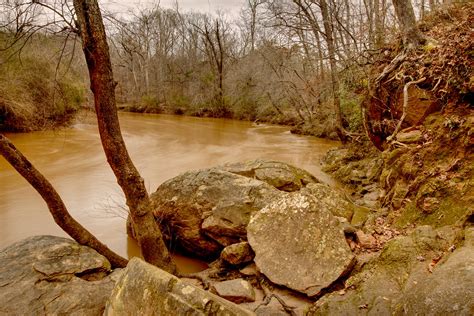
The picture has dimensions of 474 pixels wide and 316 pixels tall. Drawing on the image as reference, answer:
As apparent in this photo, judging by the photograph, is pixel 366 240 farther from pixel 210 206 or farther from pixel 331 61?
pixel 331 61

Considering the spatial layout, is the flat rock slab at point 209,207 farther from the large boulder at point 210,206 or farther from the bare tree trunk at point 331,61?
the bare tree trunk at point 331,61

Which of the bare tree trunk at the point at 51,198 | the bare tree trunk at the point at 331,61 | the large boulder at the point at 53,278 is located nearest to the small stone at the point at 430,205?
the large boulder at the point at 53,278

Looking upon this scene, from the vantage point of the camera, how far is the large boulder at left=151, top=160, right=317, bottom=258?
5316 mm

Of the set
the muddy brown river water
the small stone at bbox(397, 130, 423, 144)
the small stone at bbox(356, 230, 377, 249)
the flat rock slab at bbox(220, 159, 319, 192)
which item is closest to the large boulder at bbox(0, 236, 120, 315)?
the muddy brown river water

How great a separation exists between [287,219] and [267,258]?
499 mm

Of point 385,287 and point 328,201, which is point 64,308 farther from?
point 328,201

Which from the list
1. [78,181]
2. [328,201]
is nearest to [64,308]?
[328,201]

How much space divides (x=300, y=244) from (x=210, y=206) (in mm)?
2032

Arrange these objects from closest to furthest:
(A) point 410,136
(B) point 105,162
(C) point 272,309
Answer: (C) point 272,309 → (A) point 410,136 → (B) point 105,162

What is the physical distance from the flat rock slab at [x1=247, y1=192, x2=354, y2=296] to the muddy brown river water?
1831mm

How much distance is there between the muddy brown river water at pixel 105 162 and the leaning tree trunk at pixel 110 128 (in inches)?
37.5

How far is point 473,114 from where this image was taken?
4137mm

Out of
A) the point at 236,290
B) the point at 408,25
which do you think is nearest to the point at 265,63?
the point at 408,25

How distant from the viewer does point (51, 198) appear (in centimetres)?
440
